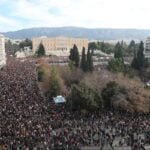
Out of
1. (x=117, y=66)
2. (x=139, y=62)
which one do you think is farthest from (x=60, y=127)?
(x=139, y=62)

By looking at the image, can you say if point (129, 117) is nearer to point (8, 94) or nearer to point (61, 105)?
point (61, 105)

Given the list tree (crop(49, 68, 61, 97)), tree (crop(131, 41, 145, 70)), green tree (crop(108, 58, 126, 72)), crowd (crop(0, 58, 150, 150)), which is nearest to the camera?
crowd (crop(0, 58, 150, 150))

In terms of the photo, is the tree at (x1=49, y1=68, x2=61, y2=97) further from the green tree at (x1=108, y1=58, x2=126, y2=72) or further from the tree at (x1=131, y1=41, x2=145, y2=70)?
the tree at (x1=131, y1=41, x2=145, y2=70)

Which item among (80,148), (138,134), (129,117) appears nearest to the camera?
(80,148)

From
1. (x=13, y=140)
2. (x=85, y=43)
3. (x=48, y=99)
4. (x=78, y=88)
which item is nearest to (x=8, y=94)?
(x=48, y=99)

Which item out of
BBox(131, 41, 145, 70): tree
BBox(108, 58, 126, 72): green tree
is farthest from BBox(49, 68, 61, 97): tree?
BBox(131, 41, 145, 70): tree

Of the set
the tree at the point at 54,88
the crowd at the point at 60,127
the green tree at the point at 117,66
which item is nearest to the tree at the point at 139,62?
the green tree at the point at 117,66

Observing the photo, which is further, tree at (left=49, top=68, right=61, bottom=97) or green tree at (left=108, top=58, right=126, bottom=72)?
green tree at (left=108, top=58, right=126, bottom=72)

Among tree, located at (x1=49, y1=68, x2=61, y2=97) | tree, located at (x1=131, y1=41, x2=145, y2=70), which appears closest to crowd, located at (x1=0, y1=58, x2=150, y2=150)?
tree, located at (x1=49, y1=68, x2=61, y2=97)

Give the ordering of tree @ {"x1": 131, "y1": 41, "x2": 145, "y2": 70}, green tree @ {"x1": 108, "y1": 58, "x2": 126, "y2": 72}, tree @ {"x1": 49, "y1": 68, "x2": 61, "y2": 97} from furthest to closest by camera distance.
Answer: tree @ {"x1": 131, "y1": 41, "x2": 145, "y2": 70} → green tree @ {"x1": 108, "y1": 58, "x2": 126, "y2": 72} → tree @ {"x1": 49, "y1": 68, "x2": 61, "y2": 97}
